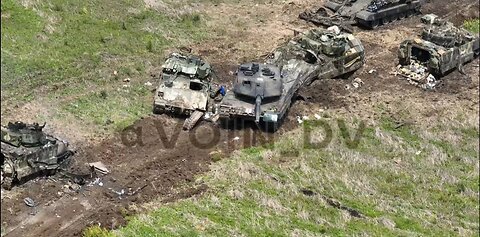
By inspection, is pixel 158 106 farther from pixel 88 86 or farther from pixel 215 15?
pixel 215 15

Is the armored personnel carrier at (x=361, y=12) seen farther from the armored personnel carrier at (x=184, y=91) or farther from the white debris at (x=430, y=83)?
the armored personnel carrier at (x=184, y=91)

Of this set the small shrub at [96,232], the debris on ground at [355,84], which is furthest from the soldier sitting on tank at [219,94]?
the small shrub at [96,232]

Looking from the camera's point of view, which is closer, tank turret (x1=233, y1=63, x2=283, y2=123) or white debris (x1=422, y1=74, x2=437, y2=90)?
tank turret (x1=233, y1=63, x2=283, y2=123)

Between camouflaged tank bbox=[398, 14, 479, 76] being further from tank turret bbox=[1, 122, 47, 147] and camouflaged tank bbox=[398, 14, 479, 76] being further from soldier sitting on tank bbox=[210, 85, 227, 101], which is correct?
tank turret bbox=[1, 122, 47, 147]

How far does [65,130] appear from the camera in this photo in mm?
24406

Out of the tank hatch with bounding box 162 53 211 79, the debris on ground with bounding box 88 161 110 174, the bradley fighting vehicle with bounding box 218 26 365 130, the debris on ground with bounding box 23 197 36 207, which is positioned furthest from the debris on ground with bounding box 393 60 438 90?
the debris on ground with bounding box 23 197 36 207

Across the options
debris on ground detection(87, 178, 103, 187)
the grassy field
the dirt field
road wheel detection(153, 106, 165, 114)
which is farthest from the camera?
road wheel detection(153, 106, 165, 114)

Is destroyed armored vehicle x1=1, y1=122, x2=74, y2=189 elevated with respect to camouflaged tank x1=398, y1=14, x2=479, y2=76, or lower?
lower

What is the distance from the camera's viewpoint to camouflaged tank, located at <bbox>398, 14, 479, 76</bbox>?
2955cm

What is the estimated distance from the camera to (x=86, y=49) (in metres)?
30.1

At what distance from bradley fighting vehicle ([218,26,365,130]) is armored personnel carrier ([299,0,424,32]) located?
4.08 m

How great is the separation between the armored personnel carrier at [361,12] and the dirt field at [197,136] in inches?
20.3

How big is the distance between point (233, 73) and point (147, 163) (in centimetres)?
793

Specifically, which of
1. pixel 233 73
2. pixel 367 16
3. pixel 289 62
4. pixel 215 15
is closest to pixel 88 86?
pixel 233 73
